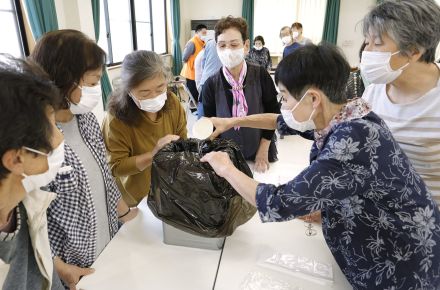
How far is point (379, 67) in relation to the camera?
110 centimetres

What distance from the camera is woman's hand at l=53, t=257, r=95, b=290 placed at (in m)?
0.96

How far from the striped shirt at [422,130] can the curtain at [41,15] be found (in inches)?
133

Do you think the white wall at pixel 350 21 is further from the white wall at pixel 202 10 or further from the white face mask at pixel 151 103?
the white face mask at pixel 151 103

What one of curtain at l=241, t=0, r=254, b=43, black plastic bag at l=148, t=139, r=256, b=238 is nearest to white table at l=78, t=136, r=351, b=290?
black plastic bag at l=148, t=139, r=256, b=238

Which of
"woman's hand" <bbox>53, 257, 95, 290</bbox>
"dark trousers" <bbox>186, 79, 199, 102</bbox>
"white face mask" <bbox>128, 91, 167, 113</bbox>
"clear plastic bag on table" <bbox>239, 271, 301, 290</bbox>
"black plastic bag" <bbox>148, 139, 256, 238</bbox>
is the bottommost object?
"dark trousers" <bbox>186, 79, 199, 102</bbox>

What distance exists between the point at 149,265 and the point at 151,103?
676mm

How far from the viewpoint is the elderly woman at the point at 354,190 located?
28.5 inches

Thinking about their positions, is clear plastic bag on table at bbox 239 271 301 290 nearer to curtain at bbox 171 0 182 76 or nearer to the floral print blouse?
the floral print blouse

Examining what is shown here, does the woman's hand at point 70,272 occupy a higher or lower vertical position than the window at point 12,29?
lower

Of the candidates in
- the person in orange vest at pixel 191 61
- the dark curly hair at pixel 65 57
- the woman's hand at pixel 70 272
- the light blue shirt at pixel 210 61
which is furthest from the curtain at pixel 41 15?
the woman's hand at pixel 70 272

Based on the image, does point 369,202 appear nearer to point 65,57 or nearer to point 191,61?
point 65,57

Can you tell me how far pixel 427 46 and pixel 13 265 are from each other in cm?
142

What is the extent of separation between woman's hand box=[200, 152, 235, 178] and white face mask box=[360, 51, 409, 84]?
2.16ft

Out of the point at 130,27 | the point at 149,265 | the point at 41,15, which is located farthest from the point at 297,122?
the point at 130,27
